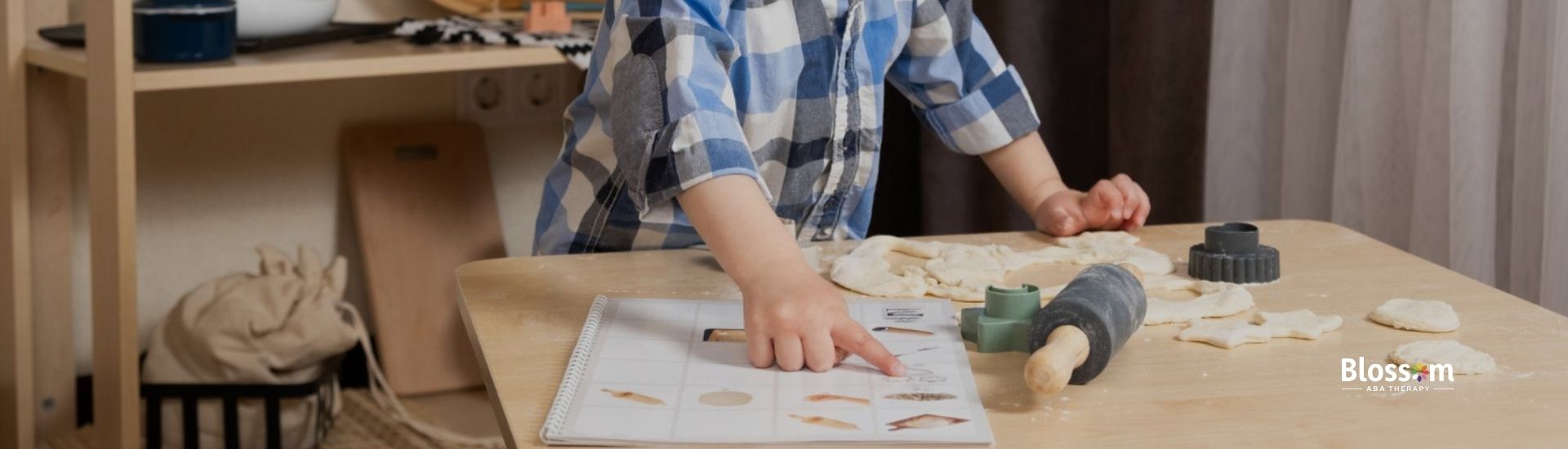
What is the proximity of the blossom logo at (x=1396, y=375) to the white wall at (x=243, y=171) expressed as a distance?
1.58 m

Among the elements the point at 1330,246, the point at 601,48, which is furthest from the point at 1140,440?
the point at 601,48

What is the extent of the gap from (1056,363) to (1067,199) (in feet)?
1.60

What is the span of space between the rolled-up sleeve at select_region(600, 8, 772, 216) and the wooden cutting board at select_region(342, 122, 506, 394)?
47.9 inches

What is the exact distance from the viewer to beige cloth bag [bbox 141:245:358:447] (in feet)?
5.84

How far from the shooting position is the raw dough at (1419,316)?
0.82 m

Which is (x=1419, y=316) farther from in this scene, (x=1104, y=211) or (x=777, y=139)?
(x=777, y=139)

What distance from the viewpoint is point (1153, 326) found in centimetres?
84

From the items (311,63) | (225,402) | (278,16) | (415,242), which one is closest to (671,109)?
(311,63)

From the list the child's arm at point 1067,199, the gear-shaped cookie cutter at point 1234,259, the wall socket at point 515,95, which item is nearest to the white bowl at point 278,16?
the wall socket at point 515,95

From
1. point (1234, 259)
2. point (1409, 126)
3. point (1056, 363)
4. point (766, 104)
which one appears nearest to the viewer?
point (1056, 363)

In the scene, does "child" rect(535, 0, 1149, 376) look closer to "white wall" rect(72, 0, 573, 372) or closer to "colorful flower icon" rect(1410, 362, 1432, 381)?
"colorful flower icon" rect(1410, 362, 1432, 381)

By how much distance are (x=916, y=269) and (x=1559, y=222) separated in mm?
650

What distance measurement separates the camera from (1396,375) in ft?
2.43

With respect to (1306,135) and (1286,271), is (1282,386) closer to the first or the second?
(1286,271)
